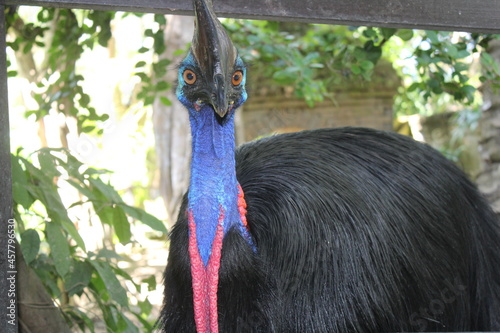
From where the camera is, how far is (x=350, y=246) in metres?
1.94

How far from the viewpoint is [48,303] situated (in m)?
2.34

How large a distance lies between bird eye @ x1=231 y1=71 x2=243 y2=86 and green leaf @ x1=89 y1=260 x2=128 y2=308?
3.11 feet

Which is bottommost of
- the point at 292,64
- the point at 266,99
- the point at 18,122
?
the point at 292,64

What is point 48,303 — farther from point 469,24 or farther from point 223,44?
point 469,24

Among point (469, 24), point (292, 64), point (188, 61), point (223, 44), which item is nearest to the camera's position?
point (223, 44)

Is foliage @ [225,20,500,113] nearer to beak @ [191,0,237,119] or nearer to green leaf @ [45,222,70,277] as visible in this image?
beak @ [191,0,237,119]

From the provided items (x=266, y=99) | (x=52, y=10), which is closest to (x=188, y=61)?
(x=52, y=10)

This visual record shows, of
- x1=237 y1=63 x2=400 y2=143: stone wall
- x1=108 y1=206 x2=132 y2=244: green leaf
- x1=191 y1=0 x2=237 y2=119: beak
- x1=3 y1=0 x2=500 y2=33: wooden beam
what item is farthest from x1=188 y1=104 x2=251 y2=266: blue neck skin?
x1=237 y1=63 x2=400 y2=143: stone wall

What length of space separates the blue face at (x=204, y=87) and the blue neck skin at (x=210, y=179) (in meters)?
0.02

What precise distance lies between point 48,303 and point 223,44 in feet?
3.91

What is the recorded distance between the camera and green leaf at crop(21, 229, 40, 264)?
7.22ft

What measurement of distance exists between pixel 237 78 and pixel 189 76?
130 millimetres

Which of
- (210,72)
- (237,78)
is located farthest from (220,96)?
(237,78)

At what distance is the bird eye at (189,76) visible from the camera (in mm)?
1796
